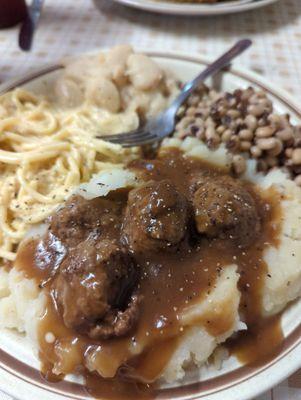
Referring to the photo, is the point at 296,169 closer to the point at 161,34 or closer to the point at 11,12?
the point at 161,34

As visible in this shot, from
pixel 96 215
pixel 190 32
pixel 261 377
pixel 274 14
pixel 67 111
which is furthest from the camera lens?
pixel 274 14

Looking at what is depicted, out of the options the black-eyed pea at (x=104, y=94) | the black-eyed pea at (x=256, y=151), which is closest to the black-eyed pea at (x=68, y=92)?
the black-eyed pea at (x=104, y=94)

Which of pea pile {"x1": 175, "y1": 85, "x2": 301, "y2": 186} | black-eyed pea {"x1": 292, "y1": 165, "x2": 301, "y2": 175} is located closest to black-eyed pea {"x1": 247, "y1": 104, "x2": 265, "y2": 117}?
pea pile {"x1": 175, "y1": 85, "x2": 301, "y2": 186}

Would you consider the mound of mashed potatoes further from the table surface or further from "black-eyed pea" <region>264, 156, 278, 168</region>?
the table surface

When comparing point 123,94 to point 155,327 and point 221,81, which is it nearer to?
point 221,81

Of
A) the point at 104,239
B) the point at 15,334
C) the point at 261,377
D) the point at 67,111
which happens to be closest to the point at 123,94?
the point at 67,111

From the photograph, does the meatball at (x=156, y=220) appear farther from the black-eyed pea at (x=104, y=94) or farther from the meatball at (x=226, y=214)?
the black-eyed pea at (x=104, y=94)
